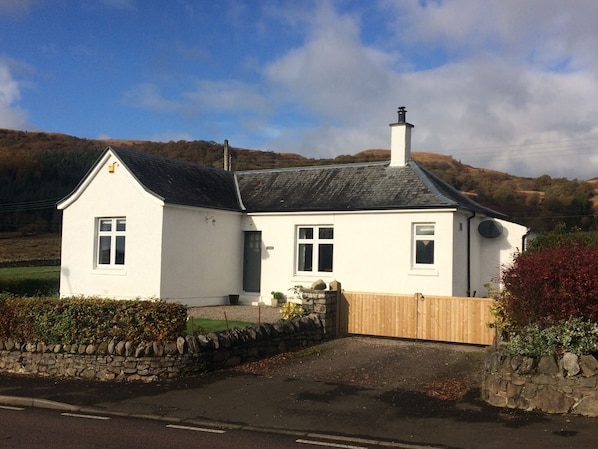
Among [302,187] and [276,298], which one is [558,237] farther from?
[302,187]

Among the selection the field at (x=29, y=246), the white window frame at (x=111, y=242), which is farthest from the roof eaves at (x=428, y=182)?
the field at (x=29, y=246)

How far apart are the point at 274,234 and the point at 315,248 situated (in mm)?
1760

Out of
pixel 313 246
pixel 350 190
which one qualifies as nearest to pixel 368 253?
pixel 313 246

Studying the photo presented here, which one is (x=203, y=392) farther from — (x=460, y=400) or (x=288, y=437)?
(x=460, y=400)

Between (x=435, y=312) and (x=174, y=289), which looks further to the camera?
(x=174, y=289)

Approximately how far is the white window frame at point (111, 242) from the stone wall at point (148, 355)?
809 centimetres

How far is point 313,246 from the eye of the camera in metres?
20.8

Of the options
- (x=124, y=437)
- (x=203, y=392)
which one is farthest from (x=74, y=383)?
(x=124, y=437)

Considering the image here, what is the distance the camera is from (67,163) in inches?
3004

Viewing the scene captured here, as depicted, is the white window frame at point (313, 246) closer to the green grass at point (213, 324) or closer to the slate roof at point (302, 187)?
the slate roof at point (302, 187)

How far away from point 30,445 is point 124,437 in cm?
112

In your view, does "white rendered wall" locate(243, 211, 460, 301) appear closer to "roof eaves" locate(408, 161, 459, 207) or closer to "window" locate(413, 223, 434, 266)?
"window" locate(413, 223, 434, 266)

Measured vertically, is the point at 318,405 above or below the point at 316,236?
below

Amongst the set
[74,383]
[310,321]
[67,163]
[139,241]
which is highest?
[67,163]
